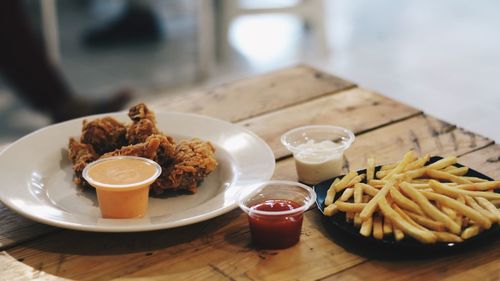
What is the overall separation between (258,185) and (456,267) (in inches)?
18.3

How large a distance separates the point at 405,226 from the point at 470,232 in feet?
0.44

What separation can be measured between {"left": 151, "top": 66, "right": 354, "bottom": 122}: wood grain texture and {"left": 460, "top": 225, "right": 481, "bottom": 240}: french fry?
96cm

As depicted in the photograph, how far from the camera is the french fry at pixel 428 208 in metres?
1.53

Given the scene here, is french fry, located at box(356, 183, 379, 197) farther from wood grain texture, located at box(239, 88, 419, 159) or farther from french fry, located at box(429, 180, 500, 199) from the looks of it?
wood grain texture, located at box(239, 88, 419, 159)

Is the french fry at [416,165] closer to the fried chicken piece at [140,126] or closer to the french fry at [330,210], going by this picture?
the french fry at [330,210]

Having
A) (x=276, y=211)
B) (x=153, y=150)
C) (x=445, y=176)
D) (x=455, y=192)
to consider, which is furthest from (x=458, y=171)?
(x=153, y=150)

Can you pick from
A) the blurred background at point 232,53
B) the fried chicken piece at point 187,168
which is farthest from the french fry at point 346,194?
the blurred background at point 232,53

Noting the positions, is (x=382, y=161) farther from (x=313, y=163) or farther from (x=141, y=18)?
(x=141, y=18)

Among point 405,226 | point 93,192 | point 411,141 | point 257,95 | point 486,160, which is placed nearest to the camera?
point 405,226

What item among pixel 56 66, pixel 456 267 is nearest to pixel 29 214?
pixel 456 267

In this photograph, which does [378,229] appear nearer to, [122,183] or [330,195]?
A: [330,195]

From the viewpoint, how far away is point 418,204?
159cm

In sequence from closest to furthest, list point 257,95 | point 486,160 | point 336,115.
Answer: point 486,160
point 336,115
point 257,95

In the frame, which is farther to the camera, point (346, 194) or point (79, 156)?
point (79, 156)
